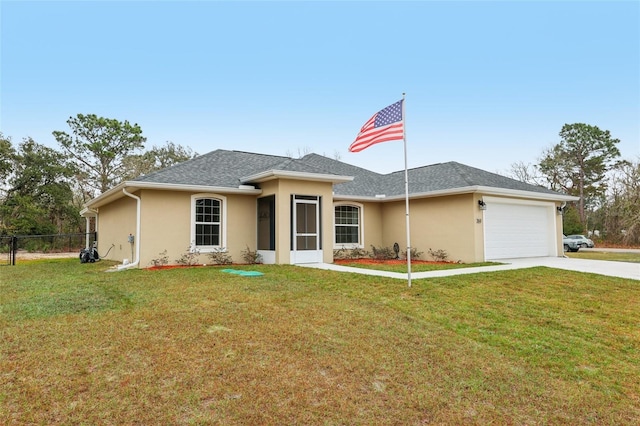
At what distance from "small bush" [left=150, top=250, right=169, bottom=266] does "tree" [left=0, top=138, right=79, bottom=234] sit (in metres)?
19.6

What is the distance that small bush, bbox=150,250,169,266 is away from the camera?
1170 cm

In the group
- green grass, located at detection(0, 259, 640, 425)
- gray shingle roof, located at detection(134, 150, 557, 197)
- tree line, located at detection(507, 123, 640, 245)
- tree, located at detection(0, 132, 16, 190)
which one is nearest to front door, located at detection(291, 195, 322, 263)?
gray shingle roof, located at detection(134, 150, 557, 197)

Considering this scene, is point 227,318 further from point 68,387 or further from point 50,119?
point 50,119

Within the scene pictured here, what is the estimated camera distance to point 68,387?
3.18m

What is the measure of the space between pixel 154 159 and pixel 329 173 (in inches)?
1017

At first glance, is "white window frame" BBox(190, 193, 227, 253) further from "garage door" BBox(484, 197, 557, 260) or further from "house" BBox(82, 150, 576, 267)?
"garage door" BBox(484, 197, 557, 260)

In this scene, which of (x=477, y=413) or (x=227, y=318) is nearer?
(x=477, y=413)

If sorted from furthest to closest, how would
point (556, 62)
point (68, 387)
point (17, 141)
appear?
1. point (17, 141)
2. point (556, 62)
3. point (68, 387)

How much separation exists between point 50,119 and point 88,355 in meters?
29.9

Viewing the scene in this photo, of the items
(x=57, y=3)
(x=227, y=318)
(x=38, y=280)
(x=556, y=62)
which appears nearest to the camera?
(x=227, y=318)

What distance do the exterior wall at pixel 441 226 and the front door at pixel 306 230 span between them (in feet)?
15.2

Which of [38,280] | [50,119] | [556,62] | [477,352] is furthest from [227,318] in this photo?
[50,119]

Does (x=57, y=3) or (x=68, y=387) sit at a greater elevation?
(x=57, y=3)

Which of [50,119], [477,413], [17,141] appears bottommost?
[477,413]
